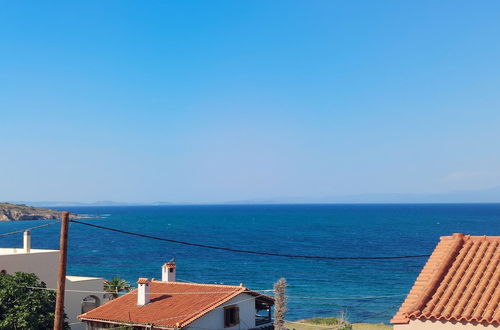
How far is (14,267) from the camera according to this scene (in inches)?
1324

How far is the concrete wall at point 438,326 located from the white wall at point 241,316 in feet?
52.8

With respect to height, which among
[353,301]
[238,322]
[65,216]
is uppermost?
[65,216]

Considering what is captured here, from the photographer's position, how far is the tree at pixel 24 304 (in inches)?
1019

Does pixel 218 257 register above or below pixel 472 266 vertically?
below

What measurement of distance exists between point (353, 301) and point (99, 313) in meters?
40.7

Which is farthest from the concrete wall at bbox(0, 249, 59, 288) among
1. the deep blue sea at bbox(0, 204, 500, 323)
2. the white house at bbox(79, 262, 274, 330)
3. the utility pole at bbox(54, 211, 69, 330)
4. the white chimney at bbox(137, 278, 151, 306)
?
the deep blue sea at bbox(0, 204, 500, 323)

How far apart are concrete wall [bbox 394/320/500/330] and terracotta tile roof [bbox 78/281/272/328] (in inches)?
618

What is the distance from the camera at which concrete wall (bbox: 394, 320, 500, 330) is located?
1243cm

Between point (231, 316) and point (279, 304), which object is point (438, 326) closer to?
point (279, 304)

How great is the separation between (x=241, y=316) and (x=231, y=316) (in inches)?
36.9

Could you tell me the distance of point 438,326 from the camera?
12.8 m

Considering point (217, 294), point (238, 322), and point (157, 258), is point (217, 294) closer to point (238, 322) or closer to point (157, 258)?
point (238, 322)

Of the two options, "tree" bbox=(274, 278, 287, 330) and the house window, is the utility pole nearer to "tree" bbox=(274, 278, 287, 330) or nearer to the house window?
"tree" bbox=(274, 278, 287, 330)

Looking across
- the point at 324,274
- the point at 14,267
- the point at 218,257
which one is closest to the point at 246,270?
the point at 324,274
